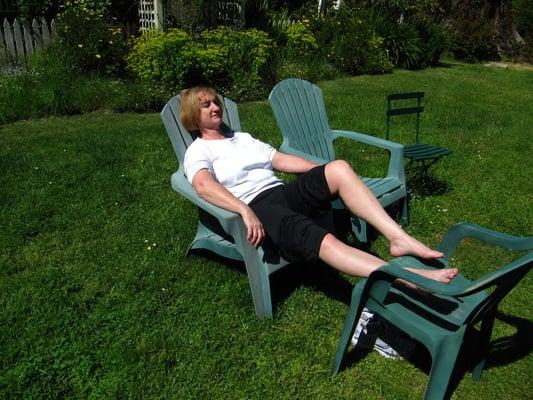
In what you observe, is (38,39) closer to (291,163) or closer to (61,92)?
(61,92)

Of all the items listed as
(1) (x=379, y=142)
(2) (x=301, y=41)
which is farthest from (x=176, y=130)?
(2) (x=301, y=41)

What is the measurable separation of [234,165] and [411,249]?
1.15 metres

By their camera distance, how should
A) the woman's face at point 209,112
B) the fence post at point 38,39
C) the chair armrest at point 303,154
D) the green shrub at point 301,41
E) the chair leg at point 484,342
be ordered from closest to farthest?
the chair leg at point 484,342 < the woman's face at point 209,112 < the chair armrest at point 303,154 < the fence post at point 38,39 < the green shrub at point 301,41

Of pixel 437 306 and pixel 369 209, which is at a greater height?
pixel 369 209

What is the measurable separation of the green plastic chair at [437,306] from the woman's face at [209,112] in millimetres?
1440

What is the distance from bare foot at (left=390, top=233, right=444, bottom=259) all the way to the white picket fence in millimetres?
6757

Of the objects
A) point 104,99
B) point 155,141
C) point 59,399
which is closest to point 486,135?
point 155,141

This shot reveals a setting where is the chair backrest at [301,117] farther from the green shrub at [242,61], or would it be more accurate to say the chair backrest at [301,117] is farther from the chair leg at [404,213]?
the green shrub at [242,61]

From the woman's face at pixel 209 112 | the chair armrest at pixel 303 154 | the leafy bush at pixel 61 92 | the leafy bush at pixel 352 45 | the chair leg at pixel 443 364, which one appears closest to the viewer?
the chair leg at pixel 443 364

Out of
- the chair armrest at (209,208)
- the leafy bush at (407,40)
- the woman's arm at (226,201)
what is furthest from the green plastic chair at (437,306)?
the leafy bush at (407,40)

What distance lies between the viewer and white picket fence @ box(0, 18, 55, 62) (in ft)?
22.8

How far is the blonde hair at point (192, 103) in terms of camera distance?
3006mm

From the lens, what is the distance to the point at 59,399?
215cm

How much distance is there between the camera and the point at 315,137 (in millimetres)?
3947
